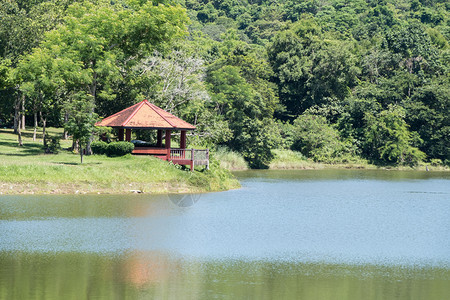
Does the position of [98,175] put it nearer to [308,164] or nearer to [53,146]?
[53,146]

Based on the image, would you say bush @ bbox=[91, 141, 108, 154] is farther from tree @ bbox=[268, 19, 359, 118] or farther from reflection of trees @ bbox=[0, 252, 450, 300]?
tree @ bbox=[268, 19, 359, 118]

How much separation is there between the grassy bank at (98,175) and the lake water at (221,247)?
1.42 metres

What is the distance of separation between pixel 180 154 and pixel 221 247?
1970 cm

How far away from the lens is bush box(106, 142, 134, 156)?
42.8 m

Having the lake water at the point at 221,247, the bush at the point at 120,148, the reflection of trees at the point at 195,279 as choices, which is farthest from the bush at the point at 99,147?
the reflection of trees at the point at 195,279

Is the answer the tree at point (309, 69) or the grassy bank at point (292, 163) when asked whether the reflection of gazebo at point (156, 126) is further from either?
the tree at point (309, 69)

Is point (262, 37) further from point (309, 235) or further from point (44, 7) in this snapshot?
point (309, 235)

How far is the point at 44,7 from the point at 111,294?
4985 cm

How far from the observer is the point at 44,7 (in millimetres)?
62469

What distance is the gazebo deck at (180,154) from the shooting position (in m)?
42.9

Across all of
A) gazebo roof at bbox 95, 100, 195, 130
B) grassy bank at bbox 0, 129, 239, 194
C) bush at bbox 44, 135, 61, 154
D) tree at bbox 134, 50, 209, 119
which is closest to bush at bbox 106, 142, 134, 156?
grassy bank at bbox 0, 129, 239, 194

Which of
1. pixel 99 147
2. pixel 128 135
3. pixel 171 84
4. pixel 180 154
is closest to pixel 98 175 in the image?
pixel 99 147

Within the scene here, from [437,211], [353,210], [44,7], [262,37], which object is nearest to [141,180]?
[353,210]

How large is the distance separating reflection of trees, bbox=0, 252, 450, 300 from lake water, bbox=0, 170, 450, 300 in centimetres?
3
